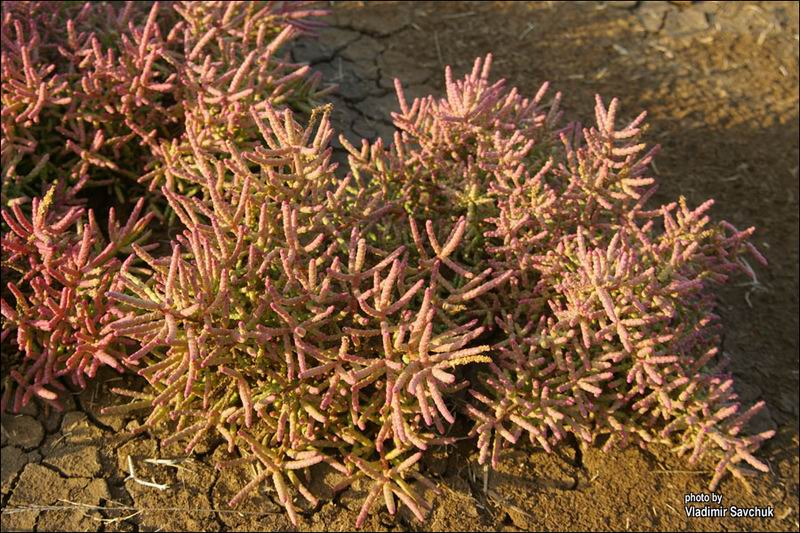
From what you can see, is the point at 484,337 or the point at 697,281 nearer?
the point at 697,281

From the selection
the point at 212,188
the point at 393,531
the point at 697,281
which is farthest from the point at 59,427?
the point at 697,281

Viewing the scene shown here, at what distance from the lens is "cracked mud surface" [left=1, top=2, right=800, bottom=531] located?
9.12 ft

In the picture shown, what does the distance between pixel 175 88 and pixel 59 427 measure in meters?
1.51

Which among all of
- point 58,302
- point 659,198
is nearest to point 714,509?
point 659,198

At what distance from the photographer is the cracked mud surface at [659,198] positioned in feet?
9.12

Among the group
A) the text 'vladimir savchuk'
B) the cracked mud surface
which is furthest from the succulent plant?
the text 'vladimir savchuk'

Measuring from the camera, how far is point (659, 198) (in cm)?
402

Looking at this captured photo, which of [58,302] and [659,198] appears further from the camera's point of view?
[659,198]

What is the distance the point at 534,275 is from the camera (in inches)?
119

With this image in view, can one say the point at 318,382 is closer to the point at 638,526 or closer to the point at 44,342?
the point at 44,342

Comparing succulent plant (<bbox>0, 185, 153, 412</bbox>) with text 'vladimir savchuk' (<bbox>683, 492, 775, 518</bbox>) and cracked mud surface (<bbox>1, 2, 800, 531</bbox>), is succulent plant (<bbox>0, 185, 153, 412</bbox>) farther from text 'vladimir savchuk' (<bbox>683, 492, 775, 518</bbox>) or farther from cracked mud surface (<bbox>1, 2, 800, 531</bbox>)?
text 'vladimir savchuk' (<bbox>683, 492, 775, 518</bbox>)

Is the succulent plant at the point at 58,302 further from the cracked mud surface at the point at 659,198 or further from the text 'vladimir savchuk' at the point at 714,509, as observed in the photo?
the text 'vladimir savchuk' at the point at 714,509

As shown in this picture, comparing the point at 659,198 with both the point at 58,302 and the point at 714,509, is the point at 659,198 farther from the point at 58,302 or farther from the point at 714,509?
the point at 58,302

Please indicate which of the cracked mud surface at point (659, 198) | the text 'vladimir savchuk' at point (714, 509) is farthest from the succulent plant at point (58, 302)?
the text 'vladimir savchuk' at point (714, 509)
